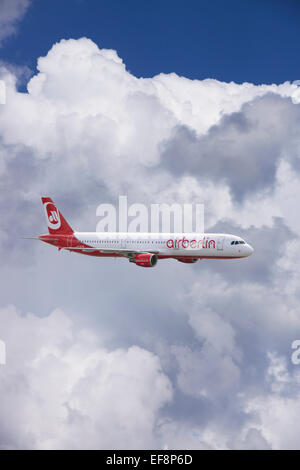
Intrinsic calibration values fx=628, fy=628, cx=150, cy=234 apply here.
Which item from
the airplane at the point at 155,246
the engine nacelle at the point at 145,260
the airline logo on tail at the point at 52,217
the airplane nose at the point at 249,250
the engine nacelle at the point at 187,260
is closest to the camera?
the engine nacelle at the point at 145,260

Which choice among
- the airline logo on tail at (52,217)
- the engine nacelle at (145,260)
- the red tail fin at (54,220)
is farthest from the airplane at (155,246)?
the airline logo on tail at (52,217)

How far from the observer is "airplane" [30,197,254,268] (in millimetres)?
102062

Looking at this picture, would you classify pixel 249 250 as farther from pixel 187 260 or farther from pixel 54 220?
pixel 54 220

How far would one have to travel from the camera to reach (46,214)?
118812 millimetres

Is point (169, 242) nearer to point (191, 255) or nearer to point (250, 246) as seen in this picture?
point (191, 255)

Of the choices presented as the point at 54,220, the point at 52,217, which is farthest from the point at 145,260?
the point at 52,217

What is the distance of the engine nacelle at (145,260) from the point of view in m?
101

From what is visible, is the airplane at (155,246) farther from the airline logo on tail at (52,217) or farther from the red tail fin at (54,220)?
the airline logo on tail at (52,217)

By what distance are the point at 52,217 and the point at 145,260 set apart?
25.4 meters

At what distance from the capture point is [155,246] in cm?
10538

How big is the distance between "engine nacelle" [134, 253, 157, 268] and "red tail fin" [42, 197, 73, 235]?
19.4 m

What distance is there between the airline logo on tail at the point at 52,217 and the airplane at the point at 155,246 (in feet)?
10.4
